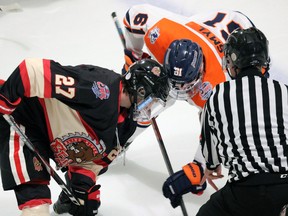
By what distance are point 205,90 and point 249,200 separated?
20.8 inches

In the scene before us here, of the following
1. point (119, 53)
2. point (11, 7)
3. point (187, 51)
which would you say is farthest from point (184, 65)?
point (11, 7)

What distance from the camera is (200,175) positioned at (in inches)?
71.3

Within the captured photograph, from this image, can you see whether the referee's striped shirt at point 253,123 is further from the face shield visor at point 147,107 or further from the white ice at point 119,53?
the white ice at point 119,53

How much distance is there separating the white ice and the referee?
2.07 feet

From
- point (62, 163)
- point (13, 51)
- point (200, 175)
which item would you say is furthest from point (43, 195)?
point (13, 51)

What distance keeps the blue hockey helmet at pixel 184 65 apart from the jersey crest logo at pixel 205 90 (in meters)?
0.02

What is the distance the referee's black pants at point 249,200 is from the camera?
1.27m

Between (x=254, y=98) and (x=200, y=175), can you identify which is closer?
(x=254, y=98)

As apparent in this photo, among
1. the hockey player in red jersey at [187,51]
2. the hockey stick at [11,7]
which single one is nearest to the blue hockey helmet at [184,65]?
the hockey player in red jersey at [187,51]

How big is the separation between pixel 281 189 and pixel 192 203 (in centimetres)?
73

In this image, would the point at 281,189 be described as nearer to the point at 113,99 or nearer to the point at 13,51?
the point at 113,99

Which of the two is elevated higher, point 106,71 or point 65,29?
point 106,71

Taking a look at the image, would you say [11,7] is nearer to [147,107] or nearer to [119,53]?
[119,53]

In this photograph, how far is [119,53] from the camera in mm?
2973
